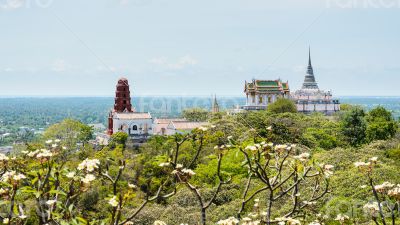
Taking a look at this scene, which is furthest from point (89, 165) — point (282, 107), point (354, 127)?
point (282, 107)

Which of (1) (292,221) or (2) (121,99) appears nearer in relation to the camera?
(1) (292,221)

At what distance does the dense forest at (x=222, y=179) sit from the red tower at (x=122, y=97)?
5181 millimetres

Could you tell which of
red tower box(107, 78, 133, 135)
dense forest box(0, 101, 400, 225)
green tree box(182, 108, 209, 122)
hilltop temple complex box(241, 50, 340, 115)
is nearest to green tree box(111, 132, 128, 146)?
dense forest box(0, 101, 400, 225)

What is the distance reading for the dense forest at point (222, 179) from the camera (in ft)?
21.7

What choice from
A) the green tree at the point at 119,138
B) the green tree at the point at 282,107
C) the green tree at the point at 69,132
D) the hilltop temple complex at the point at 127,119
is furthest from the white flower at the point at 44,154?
the green tree at the point at 282,107

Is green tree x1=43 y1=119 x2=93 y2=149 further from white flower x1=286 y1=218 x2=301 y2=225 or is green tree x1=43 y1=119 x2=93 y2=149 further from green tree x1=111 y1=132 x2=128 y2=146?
white flower x1=286 y1=218 x2=301 y2=225

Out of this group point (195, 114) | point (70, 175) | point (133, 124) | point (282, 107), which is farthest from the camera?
point (195, 114)

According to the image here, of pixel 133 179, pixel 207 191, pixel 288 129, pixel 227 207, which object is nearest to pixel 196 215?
pixel 227 207

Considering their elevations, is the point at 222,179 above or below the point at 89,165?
below

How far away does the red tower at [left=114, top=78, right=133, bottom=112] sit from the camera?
2036 inches

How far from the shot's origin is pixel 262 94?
61656mm

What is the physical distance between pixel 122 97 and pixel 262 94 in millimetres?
16794

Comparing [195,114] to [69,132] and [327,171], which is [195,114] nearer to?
[69,132]

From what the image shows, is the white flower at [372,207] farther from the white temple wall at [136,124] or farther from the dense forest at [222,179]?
the white temple wall at [136,124]
